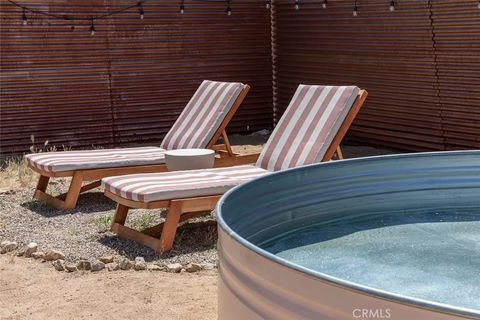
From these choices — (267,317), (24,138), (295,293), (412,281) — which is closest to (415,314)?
(295,293)

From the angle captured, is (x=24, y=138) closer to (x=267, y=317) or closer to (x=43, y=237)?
(x=43, y=237)

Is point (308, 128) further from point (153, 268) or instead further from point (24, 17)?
point (24, 17)

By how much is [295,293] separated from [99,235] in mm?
3912

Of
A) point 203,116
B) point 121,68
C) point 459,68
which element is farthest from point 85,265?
point 121,68

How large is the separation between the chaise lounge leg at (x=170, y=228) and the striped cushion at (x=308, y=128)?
42.9 inches

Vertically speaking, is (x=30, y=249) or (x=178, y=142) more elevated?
(x=178, y=142)

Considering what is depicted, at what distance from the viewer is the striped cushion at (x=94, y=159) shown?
249 inches

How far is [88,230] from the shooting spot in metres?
5.77

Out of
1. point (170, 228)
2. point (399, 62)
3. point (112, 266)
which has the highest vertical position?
point (399, 62)

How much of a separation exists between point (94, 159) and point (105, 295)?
7.88 feet

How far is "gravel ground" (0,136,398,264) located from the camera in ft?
16.7

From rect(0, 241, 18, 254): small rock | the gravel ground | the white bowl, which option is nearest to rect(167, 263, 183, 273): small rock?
the gravel ground

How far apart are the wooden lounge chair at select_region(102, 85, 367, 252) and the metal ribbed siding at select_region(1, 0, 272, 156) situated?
13.8ft

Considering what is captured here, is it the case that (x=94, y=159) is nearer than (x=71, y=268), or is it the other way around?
(x=71, y=268)
